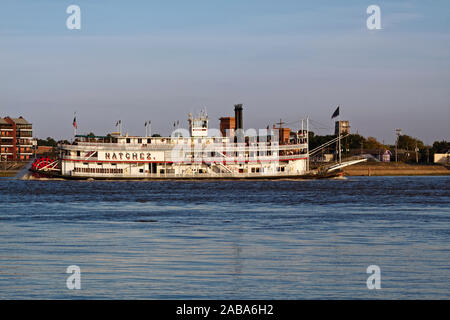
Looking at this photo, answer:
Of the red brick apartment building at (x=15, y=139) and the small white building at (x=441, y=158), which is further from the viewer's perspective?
the small white building at (x=441, y=158)

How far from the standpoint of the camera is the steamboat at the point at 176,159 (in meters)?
106

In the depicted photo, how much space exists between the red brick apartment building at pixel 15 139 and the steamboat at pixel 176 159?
2305 inches

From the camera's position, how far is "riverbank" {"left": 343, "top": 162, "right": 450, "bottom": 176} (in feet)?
536

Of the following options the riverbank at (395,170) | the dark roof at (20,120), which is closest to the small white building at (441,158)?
the riverbank at (395,170)

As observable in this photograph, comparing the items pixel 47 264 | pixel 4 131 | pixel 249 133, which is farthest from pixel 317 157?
pixel 47 264

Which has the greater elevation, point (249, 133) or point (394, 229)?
point (249, 133)

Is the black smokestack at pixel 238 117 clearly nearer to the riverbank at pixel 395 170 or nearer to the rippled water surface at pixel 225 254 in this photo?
the riverbank at pixel 395 170

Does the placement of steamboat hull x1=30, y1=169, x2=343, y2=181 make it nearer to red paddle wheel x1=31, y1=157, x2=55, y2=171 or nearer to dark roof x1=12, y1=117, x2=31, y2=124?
red paddle wheel x1=31, y1=157, x2=55, y2=171

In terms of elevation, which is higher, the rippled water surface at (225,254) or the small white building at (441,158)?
the small white building at (441,158)

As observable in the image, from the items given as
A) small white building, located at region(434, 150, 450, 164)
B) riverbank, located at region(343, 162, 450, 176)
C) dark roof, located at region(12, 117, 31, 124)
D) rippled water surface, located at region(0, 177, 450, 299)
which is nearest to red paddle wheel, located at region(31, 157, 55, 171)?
dark roof, located at region(12, 117, 31, 124)

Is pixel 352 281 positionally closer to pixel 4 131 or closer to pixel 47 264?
pixel 47 264

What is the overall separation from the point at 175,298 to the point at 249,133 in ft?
332

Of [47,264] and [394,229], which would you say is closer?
[47,264]

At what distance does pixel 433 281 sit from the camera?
758 inches
